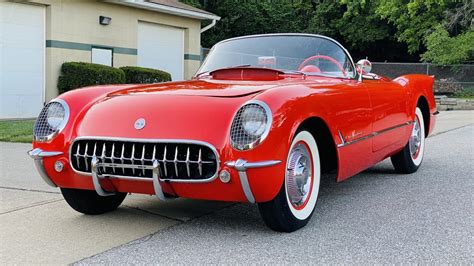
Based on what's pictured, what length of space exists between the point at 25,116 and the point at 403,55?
27008 mm

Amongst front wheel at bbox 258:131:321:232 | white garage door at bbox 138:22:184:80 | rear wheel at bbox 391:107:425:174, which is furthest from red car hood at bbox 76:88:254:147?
white garage door at bbox 138:22:184:80

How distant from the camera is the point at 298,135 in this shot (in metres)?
3.66

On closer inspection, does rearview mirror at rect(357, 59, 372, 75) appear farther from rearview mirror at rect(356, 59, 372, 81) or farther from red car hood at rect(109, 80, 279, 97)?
red car hood at rect(109, 80, 279, 97)

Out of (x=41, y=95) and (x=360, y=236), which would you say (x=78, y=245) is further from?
(x=41, y=95)

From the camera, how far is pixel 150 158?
3.45m

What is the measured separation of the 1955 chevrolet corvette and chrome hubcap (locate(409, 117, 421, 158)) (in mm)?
1685

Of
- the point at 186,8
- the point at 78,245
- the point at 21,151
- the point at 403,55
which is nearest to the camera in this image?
the point at 78,245

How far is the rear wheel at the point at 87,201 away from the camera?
4.07 metres

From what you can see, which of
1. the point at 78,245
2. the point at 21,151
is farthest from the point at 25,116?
the point at 78,245

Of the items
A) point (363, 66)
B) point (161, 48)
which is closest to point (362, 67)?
point (363, 66)

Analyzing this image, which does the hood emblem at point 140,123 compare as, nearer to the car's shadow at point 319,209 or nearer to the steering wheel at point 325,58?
the car's shadow at point 319,209

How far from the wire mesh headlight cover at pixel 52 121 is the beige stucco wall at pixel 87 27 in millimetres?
11401

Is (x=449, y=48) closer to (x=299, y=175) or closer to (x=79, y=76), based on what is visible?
(x=79, y=76)

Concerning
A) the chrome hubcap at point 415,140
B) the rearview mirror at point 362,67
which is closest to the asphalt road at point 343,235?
the chrome hubcap at point 415,140
